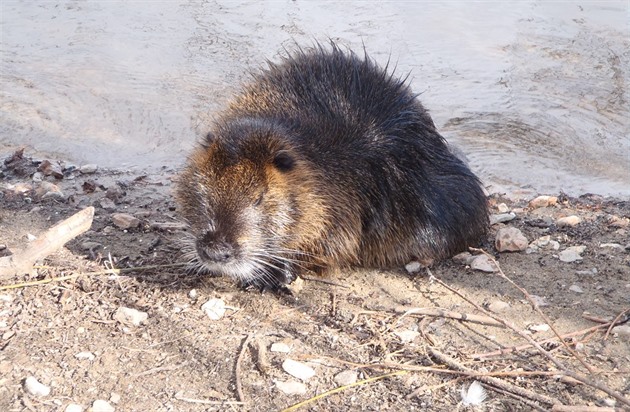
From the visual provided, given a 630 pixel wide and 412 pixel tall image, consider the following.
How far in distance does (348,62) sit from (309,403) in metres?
2.04

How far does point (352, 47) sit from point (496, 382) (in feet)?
18.8

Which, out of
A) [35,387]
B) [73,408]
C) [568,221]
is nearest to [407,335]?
[73,408]

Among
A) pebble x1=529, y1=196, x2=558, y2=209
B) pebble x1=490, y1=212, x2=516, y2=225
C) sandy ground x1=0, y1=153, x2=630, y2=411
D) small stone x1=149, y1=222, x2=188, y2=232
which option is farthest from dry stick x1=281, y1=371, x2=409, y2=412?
pebble x1=529, y1=196, x2=558, y2=209

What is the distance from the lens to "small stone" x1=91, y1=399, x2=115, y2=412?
266 centimetres

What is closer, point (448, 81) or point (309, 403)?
point (309, 403)

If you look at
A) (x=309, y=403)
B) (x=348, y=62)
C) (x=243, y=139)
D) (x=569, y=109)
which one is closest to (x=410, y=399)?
(x=309, y=403)

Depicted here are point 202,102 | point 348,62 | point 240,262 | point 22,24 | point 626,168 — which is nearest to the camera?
point 240,262

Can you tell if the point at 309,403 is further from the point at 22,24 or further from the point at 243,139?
the point at 22,24

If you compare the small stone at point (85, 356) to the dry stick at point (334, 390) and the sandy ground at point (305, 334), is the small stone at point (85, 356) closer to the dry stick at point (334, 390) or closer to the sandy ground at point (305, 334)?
the sandy ground at point (305, 334)

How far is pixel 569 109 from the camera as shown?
7383 millimetres

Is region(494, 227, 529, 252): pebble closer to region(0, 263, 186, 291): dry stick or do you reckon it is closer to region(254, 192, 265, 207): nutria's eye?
region(254, 192, 265, 207): nutria's eye

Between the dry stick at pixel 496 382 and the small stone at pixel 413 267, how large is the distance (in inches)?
34.0

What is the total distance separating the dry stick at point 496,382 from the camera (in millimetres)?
2693

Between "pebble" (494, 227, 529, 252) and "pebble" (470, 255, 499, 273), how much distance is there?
0.21 m
